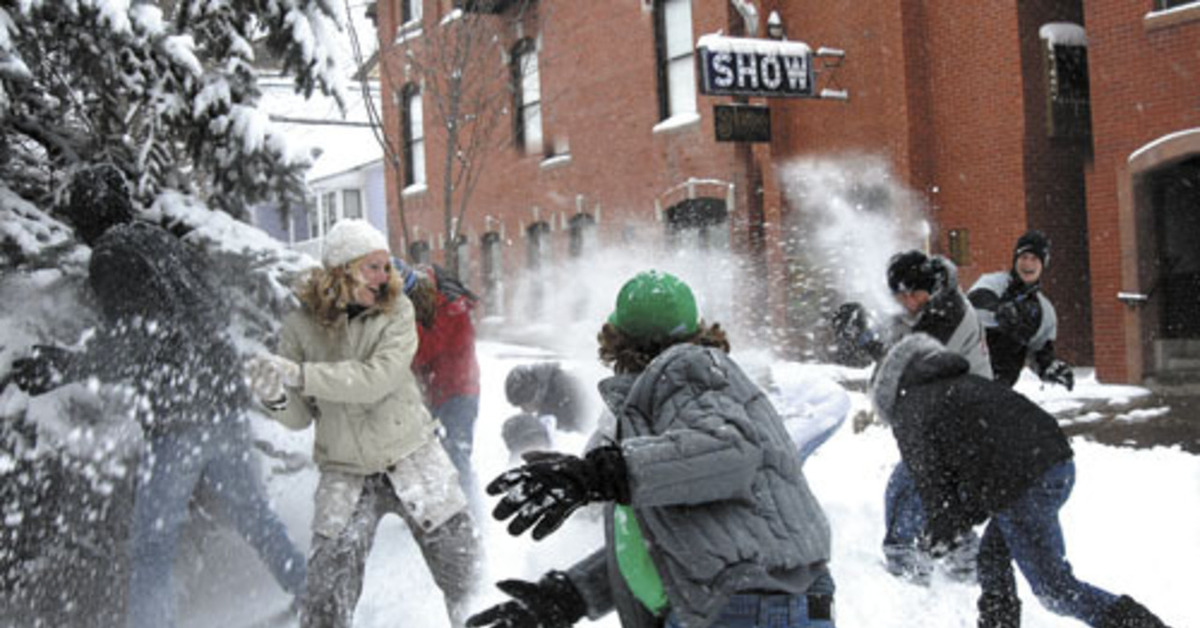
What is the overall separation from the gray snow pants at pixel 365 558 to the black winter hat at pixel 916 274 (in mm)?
2084

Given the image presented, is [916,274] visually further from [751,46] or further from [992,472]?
[751,46]

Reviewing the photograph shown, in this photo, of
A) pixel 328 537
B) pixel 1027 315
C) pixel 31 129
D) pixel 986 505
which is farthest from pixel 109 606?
pixel 1027 315

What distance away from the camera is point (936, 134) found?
14.7 metres

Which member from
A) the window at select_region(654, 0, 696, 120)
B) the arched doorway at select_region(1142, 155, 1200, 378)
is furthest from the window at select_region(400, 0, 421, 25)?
the arched doorway at select_region(1142, 155, 1200, 378)

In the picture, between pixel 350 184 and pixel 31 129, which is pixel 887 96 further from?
pixel 350 184

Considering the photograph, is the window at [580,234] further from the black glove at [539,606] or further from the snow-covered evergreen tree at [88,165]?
the black glove at [539,606]

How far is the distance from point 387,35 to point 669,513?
62.3 feet

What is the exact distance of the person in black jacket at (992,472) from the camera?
12.5 feet

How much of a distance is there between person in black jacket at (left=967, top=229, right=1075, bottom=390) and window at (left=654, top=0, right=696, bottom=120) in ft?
37.4

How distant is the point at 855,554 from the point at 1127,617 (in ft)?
7.05

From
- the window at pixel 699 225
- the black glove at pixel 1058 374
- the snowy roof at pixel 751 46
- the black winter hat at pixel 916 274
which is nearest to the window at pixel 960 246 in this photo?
the snowy roof at pixel 751 46

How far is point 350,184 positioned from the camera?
31141 millimetres

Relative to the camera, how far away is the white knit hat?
3719mm

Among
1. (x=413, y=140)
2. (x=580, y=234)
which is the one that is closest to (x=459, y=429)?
(x=580, y=234)
